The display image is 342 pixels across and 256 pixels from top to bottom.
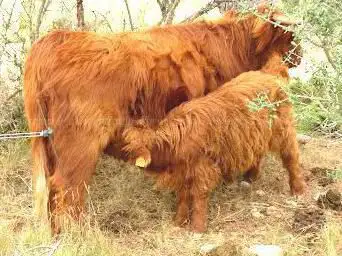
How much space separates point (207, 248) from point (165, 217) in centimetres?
80

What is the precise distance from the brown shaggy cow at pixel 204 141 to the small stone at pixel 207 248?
41cm

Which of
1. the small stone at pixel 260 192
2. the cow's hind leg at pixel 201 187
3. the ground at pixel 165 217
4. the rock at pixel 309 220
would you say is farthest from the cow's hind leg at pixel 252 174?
the cow's hind leg at pixel 201 187

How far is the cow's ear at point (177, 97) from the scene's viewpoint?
5582 mm

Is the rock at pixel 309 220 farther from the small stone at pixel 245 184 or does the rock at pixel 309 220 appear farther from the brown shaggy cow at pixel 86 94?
the brown shaggy cow at pixel 86 94

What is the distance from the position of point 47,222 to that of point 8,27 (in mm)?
2330

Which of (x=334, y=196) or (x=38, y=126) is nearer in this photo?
(x=38, y=126)

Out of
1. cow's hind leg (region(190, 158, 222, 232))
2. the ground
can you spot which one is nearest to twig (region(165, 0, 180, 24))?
the ground

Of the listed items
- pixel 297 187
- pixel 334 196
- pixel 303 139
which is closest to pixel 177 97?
pixel 297 187

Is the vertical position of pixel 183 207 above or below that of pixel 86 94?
below

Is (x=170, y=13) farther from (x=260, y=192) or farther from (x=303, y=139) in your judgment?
(x=260, y=192)

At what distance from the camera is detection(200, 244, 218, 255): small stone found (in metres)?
4.80

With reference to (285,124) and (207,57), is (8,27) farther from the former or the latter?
(285,124)

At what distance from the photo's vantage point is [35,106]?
17.0 ft

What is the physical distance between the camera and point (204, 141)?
17.5 ft
